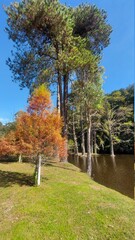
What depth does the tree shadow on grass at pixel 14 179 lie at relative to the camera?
28.3 ft

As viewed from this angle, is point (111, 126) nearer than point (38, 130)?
No

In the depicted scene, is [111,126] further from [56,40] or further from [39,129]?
[39,129]

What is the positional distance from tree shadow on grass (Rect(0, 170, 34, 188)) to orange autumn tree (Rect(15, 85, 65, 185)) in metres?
0.76

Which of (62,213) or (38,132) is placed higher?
(38,132)

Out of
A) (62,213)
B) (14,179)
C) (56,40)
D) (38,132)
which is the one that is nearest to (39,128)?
(38,132)

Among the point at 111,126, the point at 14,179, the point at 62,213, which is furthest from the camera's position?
the point at 111,126

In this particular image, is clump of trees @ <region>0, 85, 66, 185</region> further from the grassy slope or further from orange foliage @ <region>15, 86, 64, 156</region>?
the grassy slope

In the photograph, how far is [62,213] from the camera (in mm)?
6148

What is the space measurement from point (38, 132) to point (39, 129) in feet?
0.46

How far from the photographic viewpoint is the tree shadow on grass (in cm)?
862

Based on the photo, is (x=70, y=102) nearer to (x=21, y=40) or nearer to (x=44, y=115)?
(x=21, y=40)

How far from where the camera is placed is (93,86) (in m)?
14.3

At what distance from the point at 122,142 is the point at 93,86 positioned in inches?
757

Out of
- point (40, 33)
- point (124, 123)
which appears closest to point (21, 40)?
point (40, 33)
